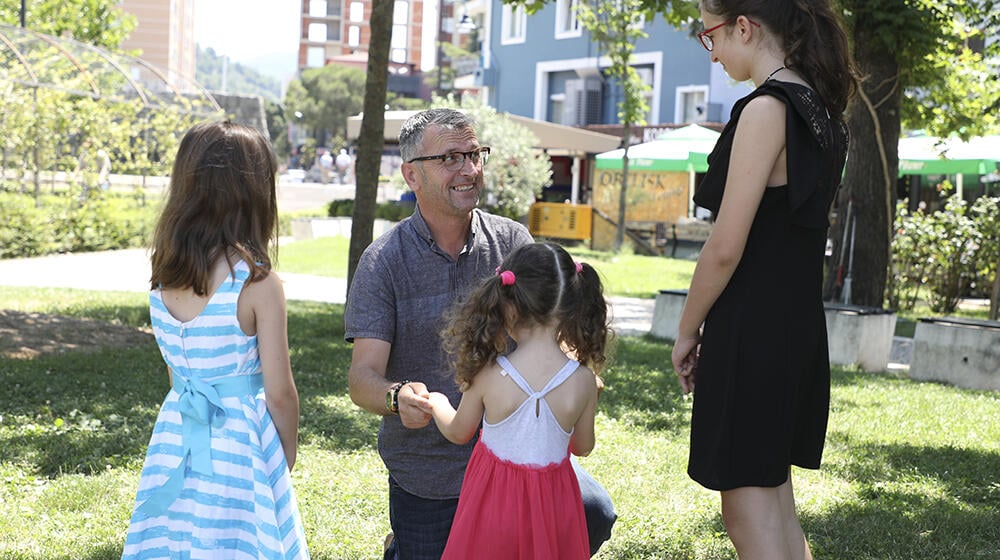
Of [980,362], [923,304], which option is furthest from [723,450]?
[923,304]

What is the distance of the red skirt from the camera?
273 centimetres

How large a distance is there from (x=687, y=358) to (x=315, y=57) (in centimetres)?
14254

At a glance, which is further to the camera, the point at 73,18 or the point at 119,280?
the point at 73,18

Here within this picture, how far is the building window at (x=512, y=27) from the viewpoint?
4178 centimetres

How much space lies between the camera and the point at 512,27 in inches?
1673

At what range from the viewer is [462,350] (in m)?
2.76

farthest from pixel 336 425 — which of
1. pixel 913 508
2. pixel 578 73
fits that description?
pixel 578 73

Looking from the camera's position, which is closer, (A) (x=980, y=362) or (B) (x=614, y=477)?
(B) (x=614, y=477)

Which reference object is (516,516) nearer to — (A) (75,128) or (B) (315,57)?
(A) (75,128)

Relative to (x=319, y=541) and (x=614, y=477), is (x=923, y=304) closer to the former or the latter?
(x=614, y=477)

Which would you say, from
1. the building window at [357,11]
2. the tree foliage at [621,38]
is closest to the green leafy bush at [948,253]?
the tree foliage at [621,38]

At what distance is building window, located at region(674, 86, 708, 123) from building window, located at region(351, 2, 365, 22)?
112269mm

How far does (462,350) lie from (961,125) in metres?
12.7

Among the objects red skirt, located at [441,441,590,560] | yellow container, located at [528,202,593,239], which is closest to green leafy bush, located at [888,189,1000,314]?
yellow container, located at [528,202,593,239]
